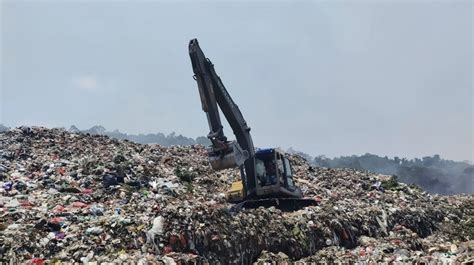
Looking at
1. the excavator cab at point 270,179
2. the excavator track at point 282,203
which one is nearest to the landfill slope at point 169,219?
the excavator track at point 282,203

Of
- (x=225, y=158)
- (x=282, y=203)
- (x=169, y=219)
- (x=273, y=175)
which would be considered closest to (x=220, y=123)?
(x=225, y=158)

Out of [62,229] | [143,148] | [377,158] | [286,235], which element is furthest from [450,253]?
[377,158]

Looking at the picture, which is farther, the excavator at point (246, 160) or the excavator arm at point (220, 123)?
the excavator at point (246, 160)

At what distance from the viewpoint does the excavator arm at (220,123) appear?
990 centimetres

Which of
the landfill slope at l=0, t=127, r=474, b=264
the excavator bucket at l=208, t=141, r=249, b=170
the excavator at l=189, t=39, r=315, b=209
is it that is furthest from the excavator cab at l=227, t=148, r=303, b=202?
the excavator bucket at l=208, t=141, r=249, b=170

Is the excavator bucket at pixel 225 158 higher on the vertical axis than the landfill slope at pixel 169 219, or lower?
higher

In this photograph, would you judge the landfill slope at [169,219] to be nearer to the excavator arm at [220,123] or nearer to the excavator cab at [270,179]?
the excavator cab at [270,179]

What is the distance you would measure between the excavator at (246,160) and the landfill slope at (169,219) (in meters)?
0.76

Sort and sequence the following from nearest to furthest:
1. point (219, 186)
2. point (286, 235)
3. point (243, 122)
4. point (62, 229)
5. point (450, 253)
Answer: point (450, 253), point (62, 229), point (286, 235), point (243, 122), point (219, 186)

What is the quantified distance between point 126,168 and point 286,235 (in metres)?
5.38

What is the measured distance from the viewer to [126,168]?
12258mm

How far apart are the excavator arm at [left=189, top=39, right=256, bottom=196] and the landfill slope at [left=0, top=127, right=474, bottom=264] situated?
0.95 m

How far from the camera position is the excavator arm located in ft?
32.5

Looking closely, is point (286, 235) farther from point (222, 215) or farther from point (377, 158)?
point (377, 158)
